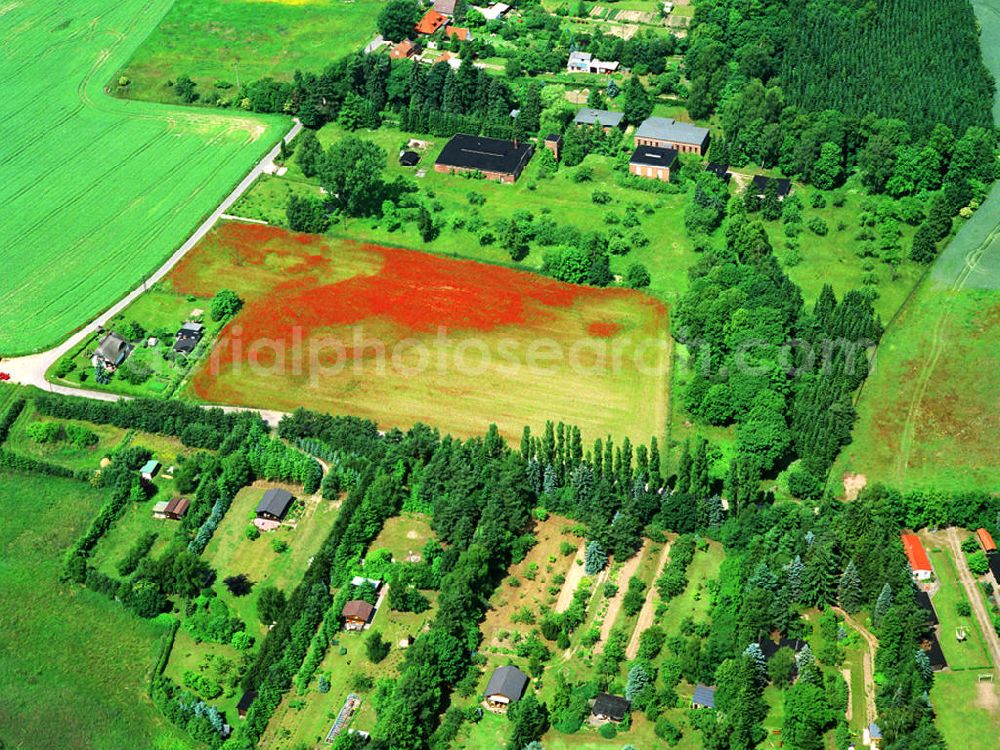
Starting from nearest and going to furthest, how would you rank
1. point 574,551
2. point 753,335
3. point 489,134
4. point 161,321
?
point 574,551, point 753,335, point 161,321, point 489,134

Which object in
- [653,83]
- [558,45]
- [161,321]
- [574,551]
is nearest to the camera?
[574,551]

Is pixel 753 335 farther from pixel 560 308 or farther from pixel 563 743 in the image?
pixel 563 743

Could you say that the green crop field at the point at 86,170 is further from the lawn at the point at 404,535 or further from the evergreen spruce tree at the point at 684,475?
the evergreen spruce tree at the point at 684,475

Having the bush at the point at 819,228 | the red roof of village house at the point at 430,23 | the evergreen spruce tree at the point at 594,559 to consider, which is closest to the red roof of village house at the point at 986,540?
the evergreen spruce tree at the point at 594,559

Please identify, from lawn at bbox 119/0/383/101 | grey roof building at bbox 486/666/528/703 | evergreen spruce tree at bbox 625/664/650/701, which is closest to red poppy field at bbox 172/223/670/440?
evergreen spruce tree at bbox 625/664/650/701

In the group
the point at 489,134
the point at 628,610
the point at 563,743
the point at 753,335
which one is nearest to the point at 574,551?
the point at 628,610

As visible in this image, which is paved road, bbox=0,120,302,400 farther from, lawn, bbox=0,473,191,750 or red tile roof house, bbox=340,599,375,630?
red tile roof house, bbox=340,599,375,630
